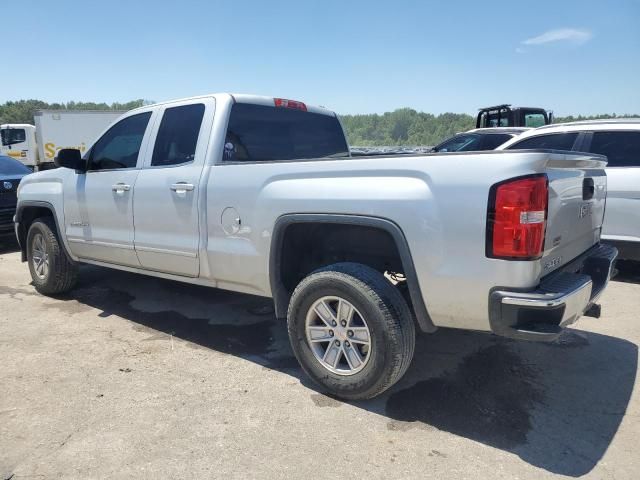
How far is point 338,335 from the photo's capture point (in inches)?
121

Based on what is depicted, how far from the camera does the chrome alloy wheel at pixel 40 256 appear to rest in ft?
17.5

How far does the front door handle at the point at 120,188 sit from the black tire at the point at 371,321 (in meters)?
2.04

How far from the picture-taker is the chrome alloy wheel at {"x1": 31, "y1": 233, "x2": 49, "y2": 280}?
5340 mm

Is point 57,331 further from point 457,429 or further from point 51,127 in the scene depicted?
point 51,127

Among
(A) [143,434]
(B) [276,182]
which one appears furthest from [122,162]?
(A) [143,434]

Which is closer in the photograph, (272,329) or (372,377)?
(372,377)

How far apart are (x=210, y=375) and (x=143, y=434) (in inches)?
30.1

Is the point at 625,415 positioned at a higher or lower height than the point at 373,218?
lower

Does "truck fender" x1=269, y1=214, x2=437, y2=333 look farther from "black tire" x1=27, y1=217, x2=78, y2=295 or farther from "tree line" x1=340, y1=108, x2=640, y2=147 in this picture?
"tree line" x1=340, y1=108, x2=640, y2=147

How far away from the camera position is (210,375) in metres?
3.49

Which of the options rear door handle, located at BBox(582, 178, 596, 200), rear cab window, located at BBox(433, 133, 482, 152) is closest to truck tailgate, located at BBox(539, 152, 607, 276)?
rear door handle, located at BBox(582, 178, 596, 200)

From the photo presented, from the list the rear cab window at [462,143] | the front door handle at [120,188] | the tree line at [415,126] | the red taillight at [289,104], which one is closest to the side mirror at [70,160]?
the front door handle at [120,188]

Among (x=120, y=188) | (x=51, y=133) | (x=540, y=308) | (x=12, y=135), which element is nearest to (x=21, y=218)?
(x=120, y=188)

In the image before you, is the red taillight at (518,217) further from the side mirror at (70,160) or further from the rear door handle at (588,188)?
the side mirror at (70,160)
